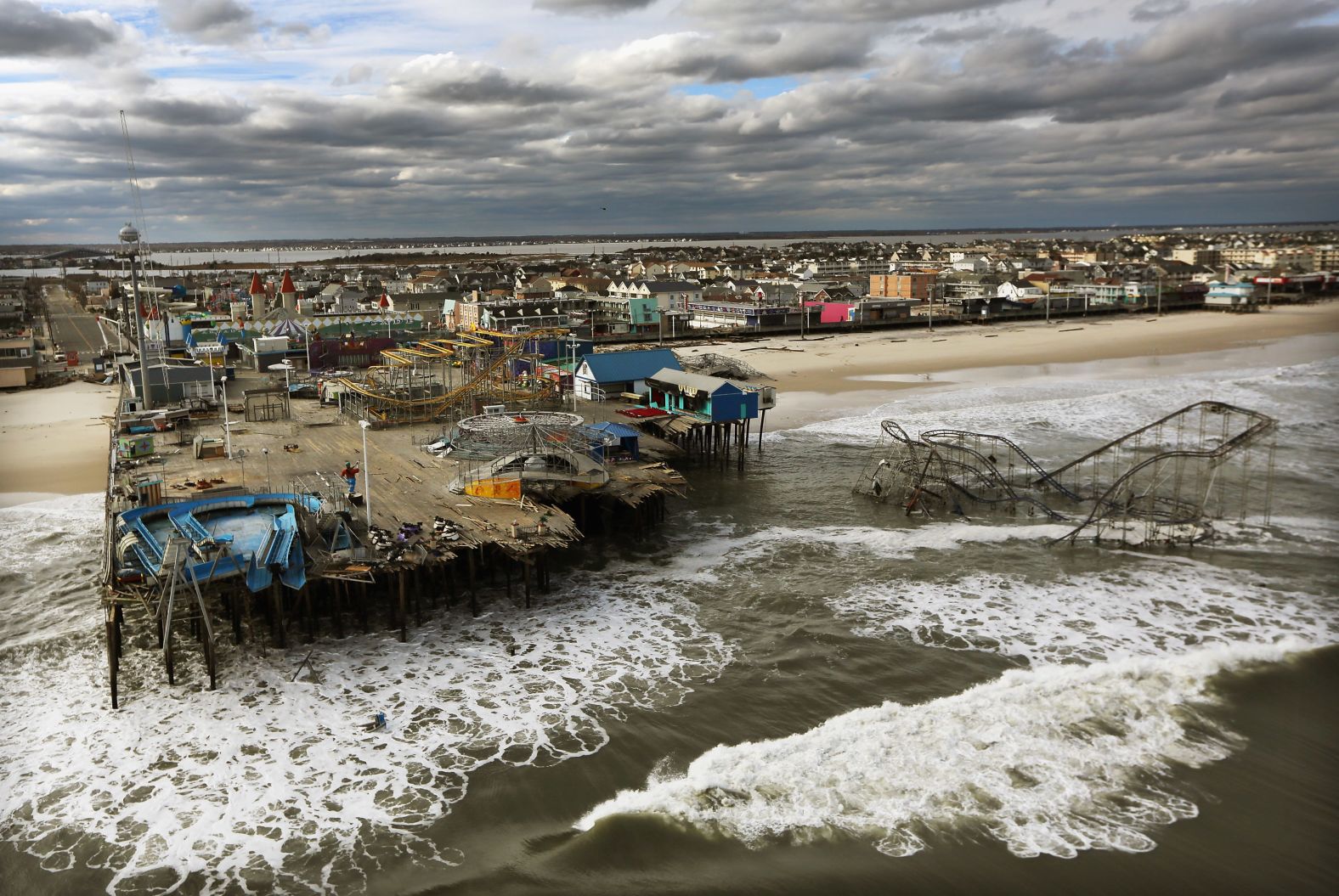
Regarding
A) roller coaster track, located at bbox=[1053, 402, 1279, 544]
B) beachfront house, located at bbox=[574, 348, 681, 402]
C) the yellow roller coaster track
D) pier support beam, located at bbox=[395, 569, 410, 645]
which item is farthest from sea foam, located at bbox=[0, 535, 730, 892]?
beachfront house, located at bbox=[574, 348, 681, 402]

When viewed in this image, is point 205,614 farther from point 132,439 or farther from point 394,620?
point 132,439

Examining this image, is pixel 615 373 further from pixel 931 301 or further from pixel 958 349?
pixel 931 301

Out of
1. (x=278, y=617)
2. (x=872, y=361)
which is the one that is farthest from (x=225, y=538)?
(x=872, y=361)

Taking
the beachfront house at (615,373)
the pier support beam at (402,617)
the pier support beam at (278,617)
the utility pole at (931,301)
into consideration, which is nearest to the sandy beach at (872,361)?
the utility pole at (931,301)

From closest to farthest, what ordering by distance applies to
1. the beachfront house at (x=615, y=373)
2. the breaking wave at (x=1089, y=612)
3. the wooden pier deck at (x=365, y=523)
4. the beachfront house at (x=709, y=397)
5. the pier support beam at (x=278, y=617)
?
1. the breaking wave at (x=1089, y=612)
2. the pier support beam at (x=278, y=617)
3. the wooden pier deck at (x=365, y=523)
4. the beachfront house at (x=709, y=397)
5. the beachfront house at (x=615, y=373)

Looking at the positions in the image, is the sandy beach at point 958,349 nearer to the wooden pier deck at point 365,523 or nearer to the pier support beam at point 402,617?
the wooden pier deck at point 365,523

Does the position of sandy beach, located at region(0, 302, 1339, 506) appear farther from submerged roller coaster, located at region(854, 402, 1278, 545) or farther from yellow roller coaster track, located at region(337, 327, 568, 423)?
yellow roller coaster track, located at region(337, 327, 568, 423)
